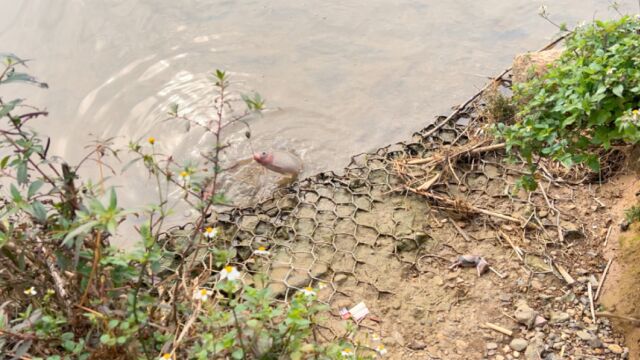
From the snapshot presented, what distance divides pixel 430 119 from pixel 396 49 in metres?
0.88

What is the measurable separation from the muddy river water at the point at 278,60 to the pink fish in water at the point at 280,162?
4.3 inches

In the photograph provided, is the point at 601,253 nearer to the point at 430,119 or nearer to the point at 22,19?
the point at 430,119

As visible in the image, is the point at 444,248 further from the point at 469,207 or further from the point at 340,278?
the point at 340,278

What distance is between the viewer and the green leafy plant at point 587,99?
7.00 ft

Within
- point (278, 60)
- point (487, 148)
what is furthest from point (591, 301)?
point (278, 60)

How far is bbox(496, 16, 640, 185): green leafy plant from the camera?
7.00 ft

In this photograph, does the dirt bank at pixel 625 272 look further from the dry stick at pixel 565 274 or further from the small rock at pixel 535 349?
the small rock at pixel 535 349

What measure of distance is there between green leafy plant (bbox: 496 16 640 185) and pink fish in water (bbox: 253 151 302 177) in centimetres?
154

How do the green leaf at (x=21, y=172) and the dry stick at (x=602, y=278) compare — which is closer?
the green leaf at (x=21, y=172)

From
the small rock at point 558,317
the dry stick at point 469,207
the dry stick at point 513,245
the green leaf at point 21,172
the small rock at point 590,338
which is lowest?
the small rock at point 590,338

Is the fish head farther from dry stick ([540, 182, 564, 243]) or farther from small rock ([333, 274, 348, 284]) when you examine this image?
dry stick ([540, 182, 564, 243])

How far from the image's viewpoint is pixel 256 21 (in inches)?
193

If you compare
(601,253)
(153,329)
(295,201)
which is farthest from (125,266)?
(601,253)

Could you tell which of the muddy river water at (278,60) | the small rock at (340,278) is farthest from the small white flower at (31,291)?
the muddy river water at (278,60)
